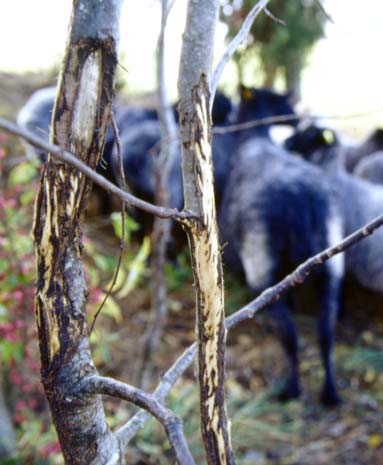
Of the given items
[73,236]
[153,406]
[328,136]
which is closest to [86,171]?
[73,236]

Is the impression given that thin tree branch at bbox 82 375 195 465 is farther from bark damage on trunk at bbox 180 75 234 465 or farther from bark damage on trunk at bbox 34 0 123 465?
bark damage on trunk at bbox 180 75 234 465

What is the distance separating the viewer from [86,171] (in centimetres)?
74

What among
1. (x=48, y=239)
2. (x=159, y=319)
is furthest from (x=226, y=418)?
(x=159, y=319)

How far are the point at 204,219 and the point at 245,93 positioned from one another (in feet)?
11.9

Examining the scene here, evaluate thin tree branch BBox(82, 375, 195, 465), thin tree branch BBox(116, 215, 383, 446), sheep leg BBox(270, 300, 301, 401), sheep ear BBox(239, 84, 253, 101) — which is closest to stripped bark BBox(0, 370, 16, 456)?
thin tree branch BBox(116, 215, 383, 446)

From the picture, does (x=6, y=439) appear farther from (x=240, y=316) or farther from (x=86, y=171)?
(x=86, y=171)

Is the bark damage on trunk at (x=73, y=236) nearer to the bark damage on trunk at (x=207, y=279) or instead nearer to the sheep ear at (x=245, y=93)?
the bark damage on trunk at (x=207, y=279)

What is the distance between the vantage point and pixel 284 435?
3236mm

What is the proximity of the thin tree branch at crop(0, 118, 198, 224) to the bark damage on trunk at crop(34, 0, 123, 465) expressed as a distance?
0.11 m

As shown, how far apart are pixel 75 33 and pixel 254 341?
11.8 ft

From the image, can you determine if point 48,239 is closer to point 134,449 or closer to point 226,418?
point 226,418

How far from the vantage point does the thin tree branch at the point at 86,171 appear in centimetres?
68

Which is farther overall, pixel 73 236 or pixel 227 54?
pixel 227 54

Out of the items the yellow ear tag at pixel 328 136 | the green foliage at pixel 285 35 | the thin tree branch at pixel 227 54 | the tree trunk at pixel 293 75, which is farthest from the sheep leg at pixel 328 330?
the tree trunk at pixel 293 75
